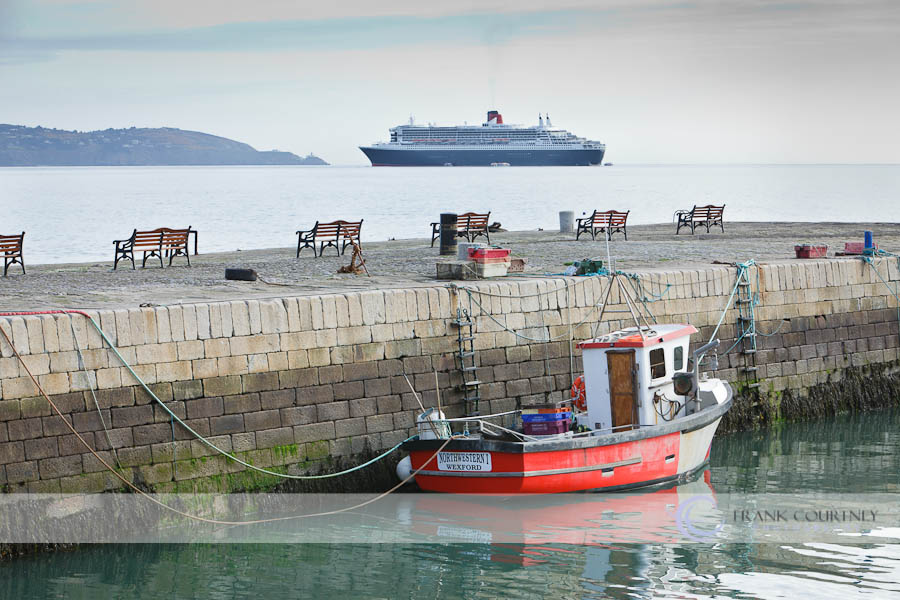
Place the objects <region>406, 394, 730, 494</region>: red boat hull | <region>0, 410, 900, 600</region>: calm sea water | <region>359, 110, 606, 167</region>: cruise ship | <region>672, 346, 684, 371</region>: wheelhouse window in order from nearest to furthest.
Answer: <region>0, 410, 900, 600</region>: calm sea water < <region>406, 394, 730, 494</region>: red boat hull < <region>672, 346, 684, 371</region>: wheelhouse window < <region>359, 110, 606, 167</region>: cruise ship

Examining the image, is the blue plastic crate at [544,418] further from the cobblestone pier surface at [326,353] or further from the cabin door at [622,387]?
the cobblestone pier surface at [326,353]

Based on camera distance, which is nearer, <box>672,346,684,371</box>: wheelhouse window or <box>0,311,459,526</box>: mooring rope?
<box>0,311,459,526</box>: mooring rope

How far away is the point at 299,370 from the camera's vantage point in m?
13.3

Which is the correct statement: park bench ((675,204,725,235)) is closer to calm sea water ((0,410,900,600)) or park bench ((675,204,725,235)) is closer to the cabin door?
the cabin door

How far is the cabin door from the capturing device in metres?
13.9

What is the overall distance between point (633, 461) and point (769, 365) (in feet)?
16.6

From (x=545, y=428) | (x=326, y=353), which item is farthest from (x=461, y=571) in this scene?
(x=326, y=353)

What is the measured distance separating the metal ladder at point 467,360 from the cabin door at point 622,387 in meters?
1.77

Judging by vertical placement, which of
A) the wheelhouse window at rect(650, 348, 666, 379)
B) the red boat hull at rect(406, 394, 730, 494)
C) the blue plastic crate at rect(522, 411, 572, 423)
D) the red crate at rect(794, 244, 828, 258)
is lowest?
the red boat hull at rect(406, 394, 730, 494)

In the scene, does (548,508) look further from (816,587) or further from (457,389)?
(816,587)

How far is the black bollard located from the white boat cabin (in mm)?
9083

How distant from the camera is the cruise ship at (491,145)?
162000mm

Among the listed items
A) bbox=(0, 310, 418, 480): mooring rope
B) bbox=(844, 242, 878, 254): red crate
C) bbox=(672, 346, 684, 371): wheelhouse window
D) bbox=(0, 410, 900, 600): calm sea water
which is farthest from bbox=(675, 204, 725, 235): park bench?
bbox=(0, 410, 900, 600): calm sea water

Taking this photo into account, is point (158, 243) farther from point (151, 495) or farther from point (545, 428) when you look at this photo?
point (545, 428)
